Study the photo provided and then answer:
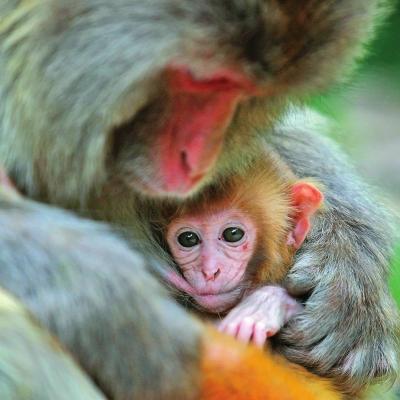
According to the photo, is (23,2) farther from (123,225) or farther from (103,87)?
(123,225)

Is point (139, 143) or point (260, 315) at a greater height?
point (139, 143)

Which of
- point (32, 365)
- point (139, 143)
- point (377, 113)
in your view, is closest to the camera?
point (32, 365)

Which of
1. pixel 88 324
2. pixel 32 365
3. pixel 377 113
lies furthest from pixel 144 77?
pixel 377 113

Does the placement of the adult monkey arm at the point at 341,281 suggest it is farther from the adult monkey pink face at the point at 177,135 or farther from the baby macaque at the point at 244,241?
the adult monkey pink face at the point at 177,135

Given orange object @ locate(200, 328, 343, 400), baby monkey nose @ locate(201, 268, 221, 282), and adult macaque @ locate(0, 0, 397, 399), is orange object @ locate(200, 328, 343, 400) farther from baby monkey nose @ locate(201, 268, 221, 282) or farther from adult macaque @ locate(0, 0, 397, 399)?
baby monkey nose @ locate(201, 268, 221, 282)

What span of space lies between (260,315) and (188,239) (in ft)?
1.06

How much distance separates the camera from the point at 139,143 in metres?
2.28

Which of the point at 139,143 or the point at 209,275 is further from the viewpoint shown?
the point at 209,275

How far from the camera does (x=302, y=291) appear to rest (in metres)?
2.71

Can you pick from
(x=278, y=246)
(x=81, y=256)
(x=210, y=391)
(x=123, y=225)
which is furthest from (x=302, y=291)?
(x=81, y=256)

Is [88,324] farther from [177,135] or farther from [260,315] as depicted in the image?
[260,315]

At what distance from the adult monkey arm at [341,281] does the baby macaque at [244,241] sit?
0.19 feet

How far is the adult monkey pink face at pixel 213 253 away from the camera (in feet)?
8.66

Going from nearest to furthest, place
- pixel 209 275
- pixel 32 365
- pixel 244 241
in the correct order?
pixel 32 365 → pixel 209 275 → pixel 244 241
